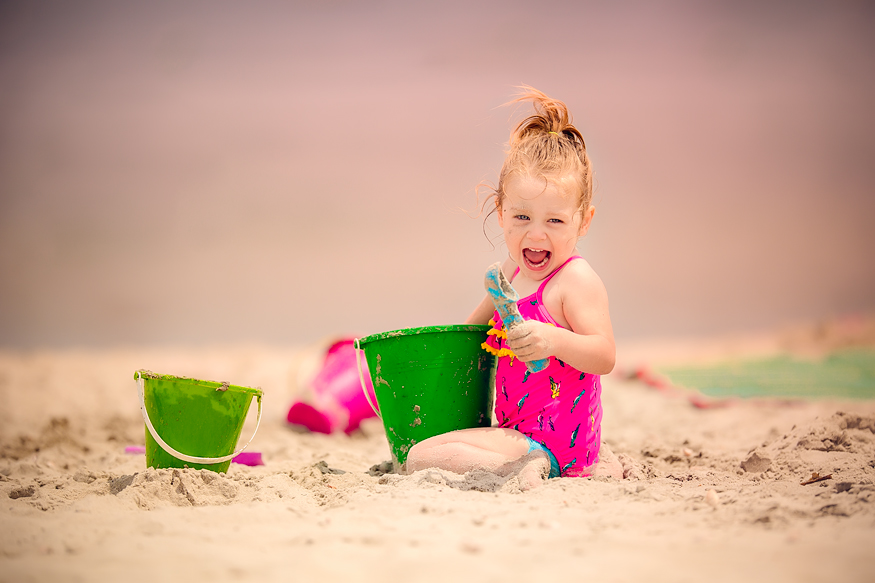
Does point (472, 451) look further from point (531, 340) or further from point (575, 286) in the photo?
point (575, 286)

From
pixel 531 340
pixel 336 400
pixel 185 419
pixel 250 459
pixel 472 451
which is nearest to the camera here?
pixel 531 340

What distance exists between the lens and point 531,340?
1.84 meters

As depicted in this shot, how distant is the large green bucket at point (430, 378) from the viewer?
2146 mm

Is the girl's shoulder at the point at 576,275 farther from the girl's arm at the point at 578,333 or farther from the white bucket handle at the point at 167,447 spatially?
the white bucket handle at the point at 167,447

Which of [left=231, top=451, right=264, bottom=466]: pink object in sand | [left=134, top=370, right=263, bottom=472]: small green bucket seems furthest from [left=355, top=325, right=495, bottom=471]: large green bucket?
[left=231, top=451, right=264, bottom=466]: pink object in sand

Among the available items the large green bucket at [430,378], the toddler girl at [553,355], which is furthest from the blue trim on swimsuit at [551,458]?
the large green bucket at [430,378]

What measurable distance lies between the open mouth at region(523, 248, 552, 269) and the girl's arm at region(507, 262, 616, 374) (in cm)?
8

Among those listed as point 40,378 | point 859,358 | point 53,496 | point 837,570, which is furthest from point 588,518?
point 859,358

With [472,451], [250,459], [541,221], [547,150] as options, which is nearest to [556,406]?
[472,451]

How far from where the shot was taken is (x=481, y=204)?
239 centimetres

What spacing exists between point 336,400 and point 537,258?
6.62 ft

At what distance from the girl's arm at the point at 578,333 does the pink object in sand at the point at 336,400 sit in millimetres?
1808

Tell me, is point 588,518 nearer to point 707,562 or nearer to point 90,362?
point 707,562

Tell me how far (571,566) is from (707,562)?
264 millimetres
